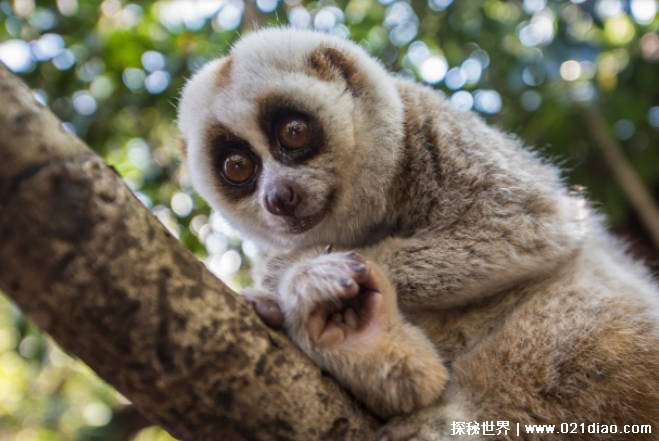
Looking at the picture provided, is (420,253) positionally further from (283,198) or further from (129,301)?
(129,301)

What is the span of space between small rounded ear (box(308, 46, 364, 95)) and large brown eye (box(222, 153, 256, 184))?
61 centimetres

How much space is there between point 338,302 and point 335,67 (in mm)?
1638

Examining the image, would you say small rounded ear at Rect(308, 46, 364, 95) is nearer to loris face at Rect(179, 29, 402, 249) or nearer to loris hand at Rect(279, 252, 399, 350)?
loris face at Rect(179, 29, 402, 249)

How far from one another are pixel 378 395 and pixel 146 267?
3.46 feet

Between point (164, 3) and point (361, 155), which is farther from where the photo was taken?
point (164, 3)

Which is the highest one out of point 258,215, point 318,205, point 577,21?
point 577,21

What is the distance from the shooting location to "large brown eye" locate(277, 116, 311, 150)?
11.3 feet

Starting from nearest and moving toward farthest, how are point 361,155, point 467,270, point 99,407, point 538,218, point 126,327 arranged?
point 126,327
point 467,270
point 538,218
point 361,155
point 99,407

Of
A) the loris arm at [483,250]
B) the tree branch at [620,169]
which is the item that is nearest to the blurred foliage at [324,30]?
the tree branch at [620,169]

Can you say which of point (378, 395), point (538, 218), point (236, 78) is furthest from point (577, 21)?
point (378, 395)

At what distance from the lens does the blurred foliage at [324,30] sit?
5.06 metres

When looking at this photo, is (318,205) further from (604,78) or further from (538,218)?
(604,78)

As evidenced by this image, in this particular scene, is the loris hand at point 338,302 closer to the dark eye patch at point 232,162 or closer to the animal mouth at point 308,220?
the animal mouth at point 308,220

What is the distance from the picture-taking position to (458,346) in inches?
120
